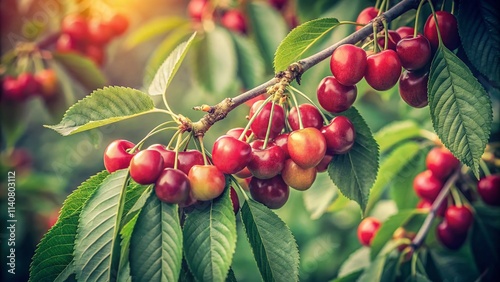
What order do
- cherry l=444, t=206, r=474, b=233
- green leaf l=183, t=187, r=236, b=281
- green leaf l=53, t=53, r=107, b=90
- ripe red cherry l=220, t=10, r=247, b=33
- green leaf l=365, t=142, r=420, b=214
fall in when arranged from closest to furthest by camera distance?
green leaf l=183, t=187, r=236, b=281, cherry l=444, t=206, r=474, b=233, green leaf l=365, t=142, r=420, b=214, green leaf l=53, t=53, r=107, b=90, ripe red cherry l=220, t=10, r=247, b=33

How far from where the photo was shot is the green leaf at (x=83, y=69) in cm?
191

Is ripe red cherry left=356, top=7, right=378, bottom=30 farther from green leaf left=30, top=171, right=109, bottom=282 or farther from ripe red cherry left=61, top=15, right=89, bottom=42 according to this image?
ripe red cherry left=61, top=15, right=89, bottom=42

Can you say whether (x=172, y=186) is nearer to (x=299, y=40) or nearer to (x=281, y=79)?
(x=281, y=79)

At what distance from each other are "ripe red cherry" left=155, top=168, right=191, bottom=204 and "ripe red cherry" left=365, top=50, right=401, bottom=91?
1.39 ft

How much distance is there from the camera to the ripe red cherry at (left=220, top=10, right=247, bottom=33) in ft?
6.90

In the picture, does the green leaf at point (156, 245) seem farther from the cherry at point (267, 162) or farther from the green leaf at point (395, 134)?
the green leaf at point (395, 134)

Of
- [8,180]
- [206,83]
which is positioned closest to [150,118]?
[8,180]

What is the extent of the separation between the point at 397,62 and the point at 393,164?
718mm

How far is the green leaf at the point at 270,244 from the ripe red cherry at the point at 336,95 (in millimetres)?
256

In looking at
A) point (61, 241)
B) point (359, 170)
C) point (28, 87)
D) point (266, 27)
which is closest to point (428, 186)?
point (359, 170)

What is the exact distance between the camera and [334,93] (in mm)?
976

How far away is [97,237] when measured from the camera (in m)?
0.89

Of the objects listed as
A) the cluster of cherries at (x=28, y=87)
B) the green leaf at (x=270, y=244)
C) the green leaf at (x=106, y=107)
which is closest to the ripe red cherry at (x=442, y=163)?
the green leaf at (x=270, y=244)

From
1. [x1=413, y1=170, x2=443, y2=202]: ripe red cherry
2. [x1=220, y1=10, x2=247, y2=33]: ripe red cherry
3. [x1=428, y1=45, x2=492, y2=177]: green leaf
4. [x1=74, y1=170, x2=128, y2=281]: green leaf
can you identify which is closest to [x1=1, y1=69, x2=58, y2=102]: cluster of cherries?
[x1=220, y1=10, x2=247, y2=33]: ripe red cherry
